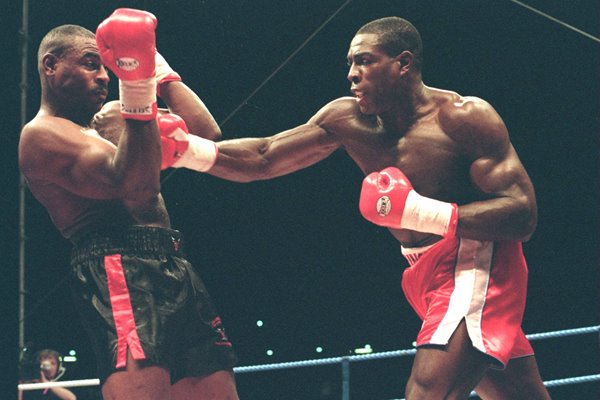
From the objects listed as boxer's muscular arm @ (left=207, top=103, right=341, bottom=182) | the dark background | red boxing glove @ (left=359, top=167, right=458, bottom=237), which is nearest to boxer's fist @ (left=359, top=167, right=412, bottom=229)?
red boxing glove @ (left=359, top=167, right=458, bottom=237)

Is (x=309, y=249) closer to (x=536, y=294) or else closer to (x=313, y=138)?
(x=536, y=294)

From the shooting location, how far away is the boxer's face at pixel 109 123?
8.95ft

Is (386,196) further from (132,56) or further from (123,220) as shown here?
(132,56)

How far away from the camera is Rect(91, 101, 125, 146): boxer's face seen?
2729mm

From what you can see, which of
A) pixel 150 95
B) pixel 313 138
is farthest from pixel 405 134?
pixel 150 95

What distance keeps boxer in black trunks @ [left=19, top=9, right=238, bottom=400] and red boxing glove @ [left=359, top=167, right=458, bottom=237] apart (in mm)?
553

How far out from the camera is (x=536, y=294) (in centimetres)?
856

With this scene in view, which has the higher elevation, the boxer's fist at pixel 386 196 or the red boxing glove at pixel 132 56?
the red boxing glove at pixel 132 56

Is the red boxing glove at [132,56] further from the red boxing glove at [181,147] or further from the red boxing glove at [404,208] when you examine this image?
the red boxing glove at [404,208]

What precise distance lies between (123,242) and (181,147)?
437 mm

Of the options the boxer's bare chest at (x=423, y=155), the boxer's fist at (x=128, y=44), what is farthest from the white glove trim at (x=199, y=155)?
the boxer's fist at (x=128, y=44)

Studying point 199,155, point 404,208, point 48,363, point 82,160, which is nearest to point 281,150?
point 199,155

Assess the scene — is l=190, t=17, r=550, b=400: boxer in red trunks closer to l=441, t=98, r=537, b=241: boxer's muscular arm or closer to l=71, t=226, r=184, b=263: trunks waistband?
l=441, t=98, r=537, b=241: boxer's muscular arm

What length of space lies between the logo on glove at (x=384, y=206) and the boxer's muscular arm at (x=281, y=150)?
0.35 meters
